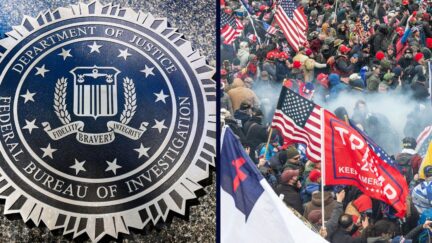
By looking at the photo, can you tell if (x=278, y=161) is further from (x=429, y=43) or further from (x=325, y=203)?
(x=429, y=43)

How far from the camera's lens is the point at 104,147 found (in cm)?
260

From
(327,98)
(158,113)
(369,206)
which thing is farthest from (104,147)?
(327,98)

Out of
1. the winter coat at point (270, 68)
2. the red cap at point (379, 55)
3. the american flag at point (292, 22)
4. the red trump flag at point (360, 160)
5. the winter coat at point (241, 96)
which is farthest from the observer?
the american flag at point (292, 22)

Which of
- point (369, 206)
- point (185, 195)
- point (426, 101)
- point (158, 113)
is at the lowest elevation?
point (369, 206)

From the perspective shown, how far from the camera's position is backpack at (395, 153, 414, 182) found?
9.16 m

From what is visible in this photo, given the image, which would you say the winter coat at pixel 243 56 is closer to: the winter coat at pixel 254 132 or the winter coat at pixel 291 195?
the winter coat at pixel 254 132

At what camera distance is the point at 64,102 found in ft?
8.57

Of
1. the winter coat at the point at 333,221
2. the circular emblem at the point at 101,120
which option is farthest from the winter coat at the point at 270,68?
the circular emblem at the point at 101,120

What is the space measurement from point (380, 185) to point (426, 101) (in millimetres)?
5647

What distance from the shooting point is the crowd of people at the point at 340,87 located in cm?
852

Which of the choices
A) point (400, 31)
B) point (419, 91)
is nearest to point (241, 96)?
point (419, 91)

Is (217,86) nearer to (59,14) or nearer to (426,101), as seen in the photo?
(59,14)

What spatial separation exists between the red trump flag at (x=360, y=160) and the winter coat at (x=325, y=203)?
271cm

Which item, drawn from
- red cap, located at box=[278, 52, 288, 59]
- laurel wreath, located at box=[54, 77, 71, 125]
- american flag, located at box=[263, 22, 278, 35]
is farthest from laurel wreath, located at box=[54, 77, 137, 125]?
american flag, located at box=[263, 22, 278, 35]
